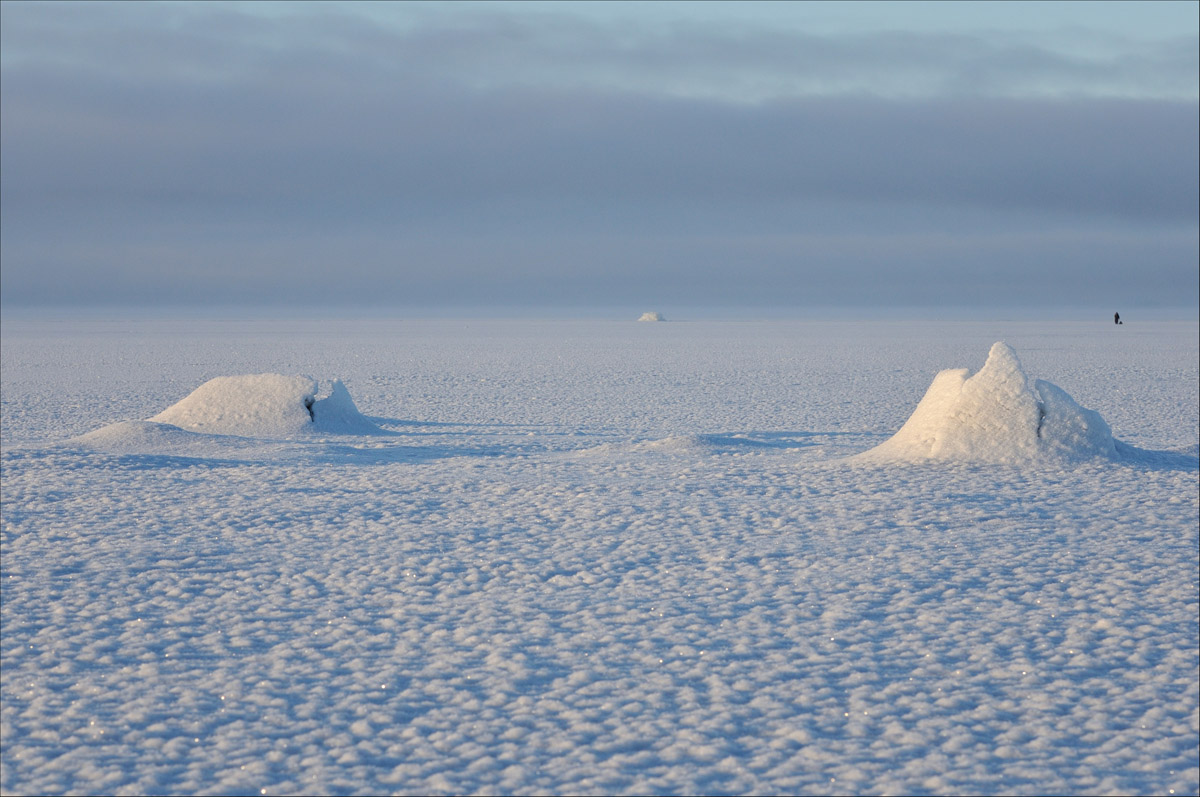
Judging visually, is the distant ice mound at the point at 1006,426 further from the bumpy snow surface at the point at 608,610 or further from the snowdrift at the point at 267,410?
the snowdrift at the point at 267,410

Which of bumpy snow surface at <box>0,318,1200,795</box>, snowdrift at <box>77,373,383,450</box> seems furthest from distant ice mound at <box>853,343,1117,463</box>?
snowdrift at <box>77,373,383,450</box>

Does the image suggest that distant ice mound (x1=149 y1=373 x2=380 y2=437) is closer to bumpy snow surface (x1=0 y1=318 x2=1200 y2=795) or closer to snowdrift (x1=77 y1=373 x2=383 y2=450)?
snowdrift (x1=77 y1=373 x2=383 y2=450)

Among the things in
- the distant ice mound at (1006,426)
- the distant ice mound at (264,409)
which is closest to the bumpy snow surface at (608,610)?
the distant ice mound at (1006,426)

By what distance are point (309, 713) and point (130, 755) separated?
554mm

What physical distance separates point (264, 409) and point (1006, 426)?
747cm

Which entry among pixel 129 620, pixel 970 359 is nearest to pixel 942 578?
pixel 129 620

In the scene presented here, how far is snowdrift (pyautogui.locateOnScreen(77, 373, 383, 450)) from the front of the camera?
11633mm

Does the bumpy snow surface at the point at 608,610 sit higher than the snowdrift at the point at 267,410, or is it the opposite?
the snowdrift at the point at 267,410

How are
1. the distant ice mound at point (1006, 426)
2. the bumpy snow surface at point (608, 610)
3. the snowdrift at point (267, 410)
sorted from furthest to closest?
the snowdrift at point (267, 410)
the distant ice mound at point (1006, 426)
the bumpy snow surface at point (608, 610)

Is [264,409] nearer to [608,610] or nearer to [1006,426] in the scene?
[1006,426]

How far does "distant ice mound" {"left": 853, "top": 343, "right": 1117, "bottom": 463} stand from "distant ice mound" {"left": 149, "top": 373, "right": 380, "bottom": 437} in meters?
5.87

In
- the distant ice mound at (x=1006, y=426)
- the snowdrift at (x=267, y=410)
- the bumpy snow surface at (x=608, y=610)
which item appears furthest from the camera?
the snowdrift at (x=267, y=410)

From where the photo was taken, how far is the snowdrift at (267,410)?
1163cm

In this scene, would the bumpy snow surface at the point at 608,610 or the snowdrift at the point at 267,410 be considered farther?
the snowdrift at the point at 267,410
